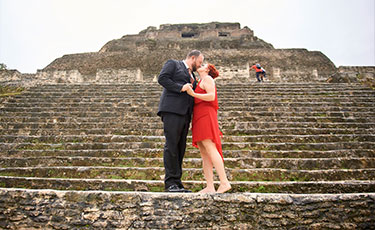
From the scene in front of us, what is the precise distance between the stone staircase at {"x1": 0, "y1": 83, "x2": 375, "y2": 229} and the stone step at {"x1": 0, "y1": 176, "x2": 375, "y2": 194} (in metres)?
0.01

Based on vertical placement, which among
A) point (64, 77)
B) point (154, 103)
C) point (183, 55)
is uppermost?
point (183, 55)

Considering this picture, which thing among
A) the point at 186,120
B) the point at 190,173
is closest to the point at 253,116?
the point at 190,173

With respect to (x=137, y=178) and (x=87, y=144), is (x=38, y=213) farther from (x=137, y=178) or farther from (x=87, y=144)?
(x=87, y=144)

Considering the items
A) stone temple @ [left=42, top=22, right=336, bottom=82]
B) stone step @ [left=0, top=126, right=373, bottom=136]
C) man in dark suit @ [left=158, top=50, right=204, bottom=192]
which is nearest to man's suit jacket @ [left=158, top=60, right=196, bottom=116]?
man in dark suit @ [left=158, top=50, right=204, bottom=192]

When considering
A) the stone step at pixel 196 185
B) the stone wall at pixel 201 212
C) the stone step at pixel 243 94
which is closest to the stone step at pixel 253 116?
the stone step at pixel 243 94

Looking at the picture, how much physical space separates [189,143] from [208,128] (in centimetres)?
251

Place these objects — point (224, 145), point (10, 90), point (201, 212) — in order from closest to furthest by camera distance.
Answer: point (201, 212) → point (224, 145) → point (10, 90)

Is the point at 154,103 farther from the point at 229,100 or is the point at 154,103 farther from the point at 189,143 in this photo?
the point at 189,143

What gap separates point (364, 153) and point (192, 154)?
3.20 m

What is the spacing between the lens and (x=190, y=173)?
393 cm

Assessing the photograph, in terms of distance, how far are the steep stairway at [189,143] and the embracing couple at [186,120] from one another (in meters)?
0.83

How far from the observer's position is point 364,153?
4418 millimetres

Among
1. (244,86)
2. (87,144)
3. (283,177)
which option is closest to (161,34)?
(244,86)

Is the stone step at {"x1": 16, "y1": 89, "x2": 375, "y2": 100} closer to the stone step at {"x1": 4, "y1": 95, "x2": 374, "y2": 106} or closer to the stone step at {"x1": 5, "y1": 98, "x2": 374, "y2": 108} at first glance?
the stone step at {"x1": 4, "y1": 95, "x2": 374, "y2": 106}
